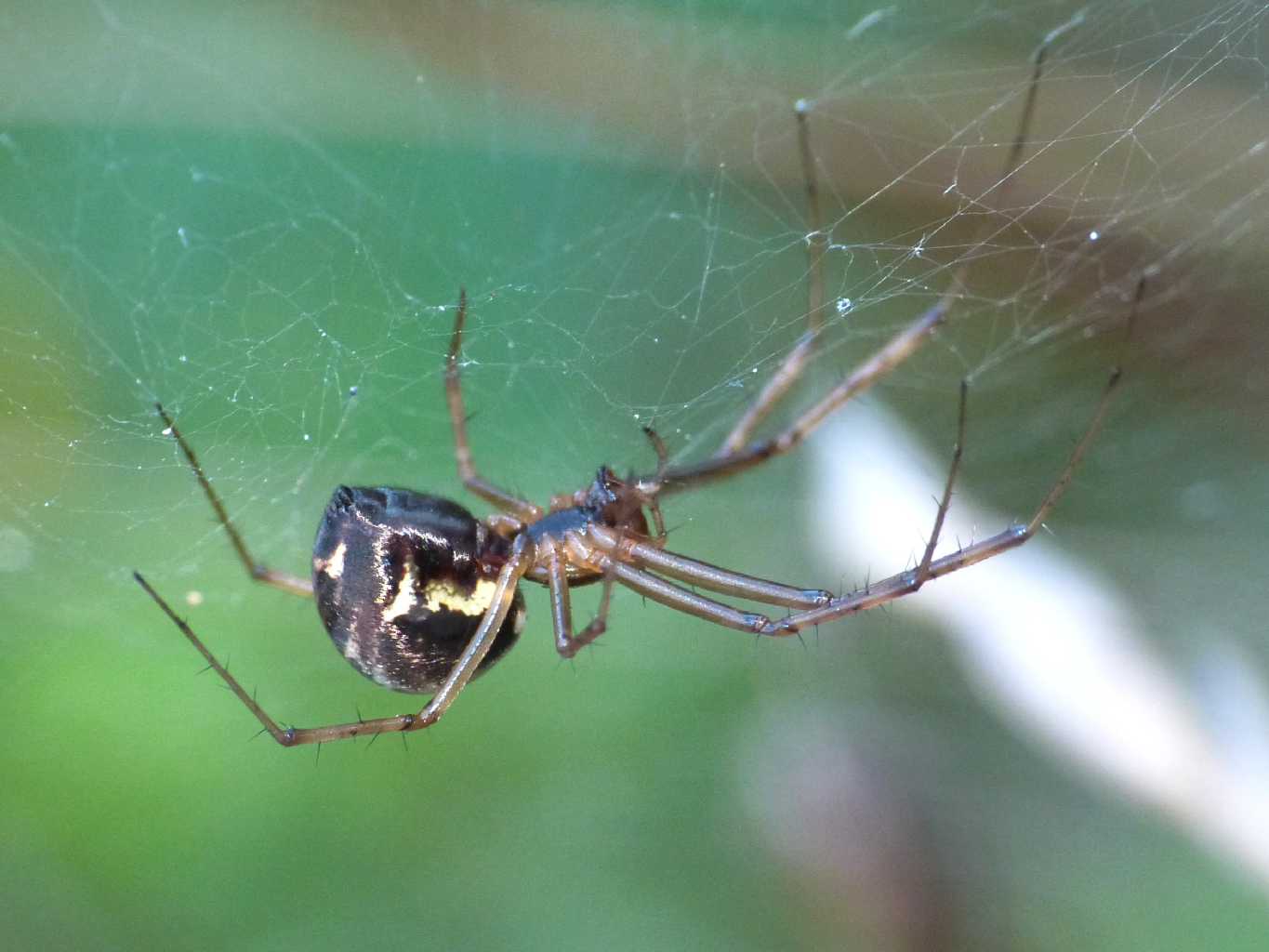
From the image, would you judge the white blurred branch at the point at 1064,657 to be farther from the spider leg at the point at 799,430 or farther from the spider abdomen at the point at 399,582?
the spider abdomen at the point at 399,582

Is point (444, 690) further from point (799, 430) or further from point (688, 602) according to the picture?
point (799, 430)

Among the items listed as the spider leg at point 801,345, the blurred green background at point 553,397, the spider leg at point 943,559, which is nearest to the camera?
the spider leg at point 943,559

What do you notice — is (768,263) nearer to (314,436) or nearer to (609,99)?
(609,99)

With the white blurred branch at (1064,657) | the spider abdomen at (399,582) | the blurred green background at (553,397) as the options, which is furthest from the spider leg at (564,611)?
the white blurred branch at (1064,657)

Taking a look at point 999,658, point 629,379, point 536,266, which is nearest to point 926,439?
point 999,658

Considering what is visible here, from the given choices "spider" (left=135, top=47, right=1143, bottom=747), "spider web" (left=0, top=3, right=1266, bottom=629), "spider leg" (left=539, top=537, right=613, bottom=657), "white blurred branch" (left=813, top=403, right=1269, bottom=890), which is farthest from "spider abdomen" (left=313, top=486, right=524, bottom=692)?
"white blurred branch" (left=813, top=403, right=1269, bottom=890)

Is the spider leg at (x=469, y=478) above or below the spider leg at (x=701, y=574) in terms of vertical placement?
above

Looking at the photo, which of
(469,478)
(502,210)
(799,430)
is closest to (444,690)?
(469,478)

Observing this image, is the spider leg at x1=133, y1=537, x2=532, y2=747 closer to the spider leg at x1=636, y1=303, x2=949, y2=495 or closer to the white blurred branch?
the spider leg at x1=636, y1=303, x2=949, y2=495
